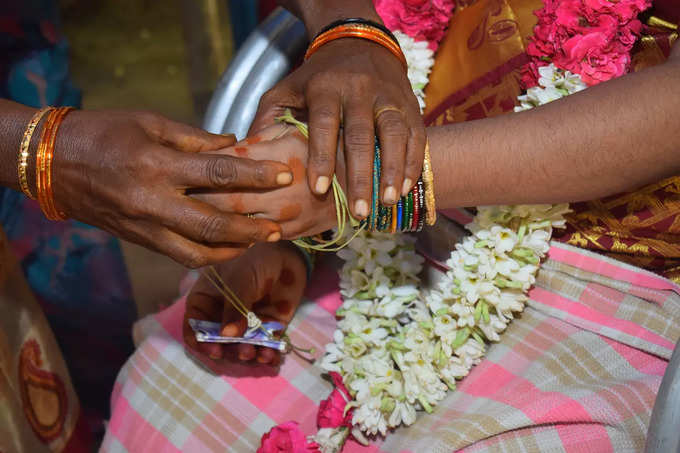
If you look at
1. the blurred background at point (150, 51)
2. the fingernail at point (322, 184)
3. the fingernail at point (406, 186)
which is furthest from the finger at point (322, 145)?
the blurred background at point (150, 51)

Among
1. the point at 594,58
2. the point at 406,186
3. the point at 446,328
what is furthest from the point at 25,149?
the point at 594,58

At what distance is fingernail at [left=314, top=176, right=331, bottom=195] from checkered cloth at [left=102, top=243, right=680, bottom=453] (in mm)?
394

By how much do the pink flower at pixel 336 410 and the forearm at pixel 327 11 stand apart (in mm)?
624

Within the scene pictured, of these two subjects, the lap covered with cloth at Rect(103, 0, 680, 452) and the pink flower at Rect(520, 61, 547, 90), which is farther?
the pink flower at Rect(520, 61, 547, 90)

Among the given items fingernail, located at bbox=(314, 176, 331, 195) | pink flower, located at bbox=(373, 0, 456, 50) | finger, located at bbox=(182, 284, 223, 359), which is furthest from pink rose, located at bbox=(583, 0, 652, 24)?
finger, located at bbox=(182, 284, 223, 359)

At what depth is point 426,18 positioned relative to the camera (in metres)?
1.21

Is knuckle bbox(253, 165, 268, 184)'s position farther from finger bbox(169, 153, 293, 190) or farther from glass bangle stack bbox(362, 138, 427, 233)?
glass bangle stack bbox(362, 138, 427, 233)

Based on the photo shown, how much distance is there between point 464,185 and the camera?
3.04ft

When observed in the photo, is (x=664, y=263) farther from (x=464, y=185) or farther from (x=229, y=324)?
(x=229, y=324)

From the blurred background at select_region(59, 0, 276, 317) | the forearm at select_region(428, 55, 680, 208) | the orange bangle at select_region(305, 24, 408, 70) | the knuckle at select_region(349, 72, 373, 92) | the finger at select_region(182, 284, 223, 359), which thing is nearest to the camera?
the forearm at select_region(428, 55, 680, 208)

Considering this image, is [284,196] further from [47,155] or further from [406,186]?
[47,155]

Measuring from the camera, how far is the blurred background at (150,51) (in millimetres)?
3164

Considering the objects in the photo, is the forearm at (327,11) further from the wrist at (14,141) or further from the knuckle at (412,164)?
the wrist at (14,141)

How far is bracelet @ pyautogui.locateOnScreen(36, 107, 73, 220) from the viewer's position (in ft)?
2.85
